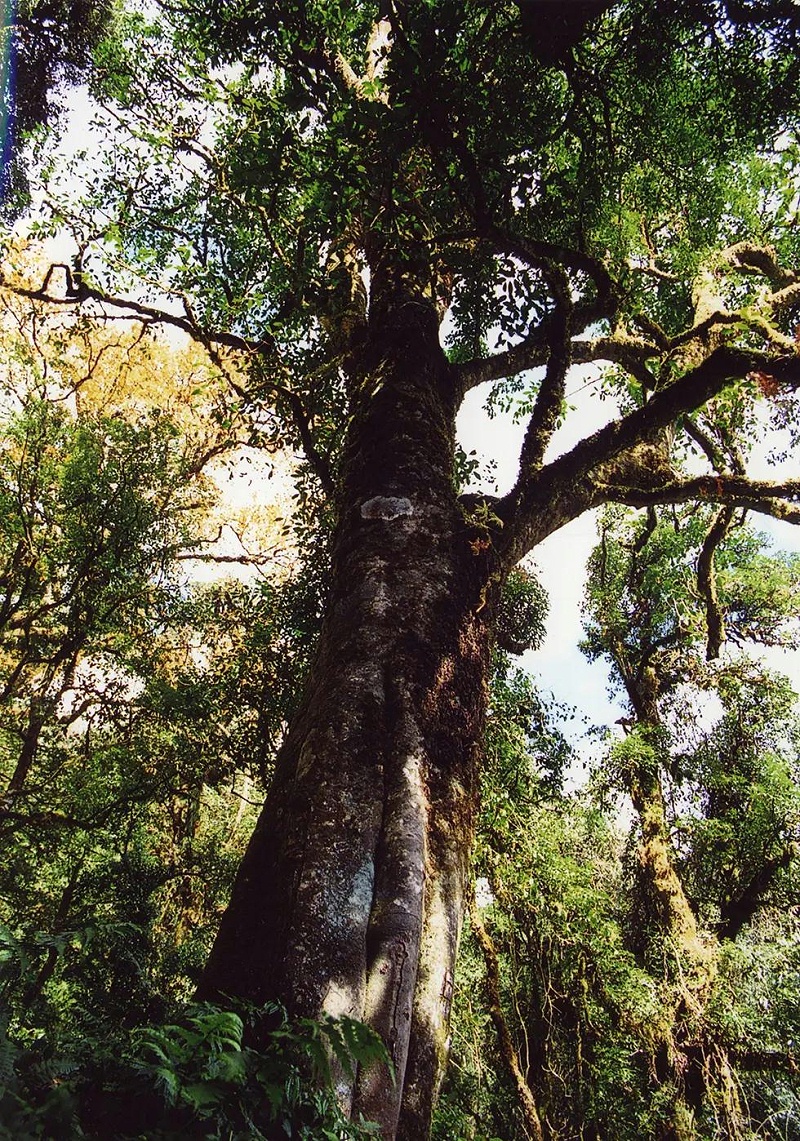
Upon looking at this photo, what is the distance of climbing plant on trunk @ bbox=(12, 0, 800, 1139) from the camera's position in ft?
7.90

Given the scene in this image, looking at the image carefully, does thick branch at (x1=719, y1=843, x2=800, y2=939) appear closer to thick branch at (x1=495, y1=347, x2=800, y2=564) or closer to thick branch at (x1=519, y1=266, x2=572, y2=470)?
thick branch at (x1=495, y1=347, x2=800, y2=564)

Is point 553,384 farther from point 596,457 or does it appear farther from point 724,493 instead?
point 724,493

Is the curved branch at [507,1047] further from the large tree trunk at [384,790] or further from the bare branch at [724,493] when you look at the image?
the large tree trunk at [384,790]

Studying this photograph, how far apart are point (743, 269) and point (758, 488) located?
10.1 ft

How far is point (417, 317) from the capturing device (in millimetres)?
4762

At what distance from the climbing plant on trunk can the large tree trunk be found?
0.04 feet

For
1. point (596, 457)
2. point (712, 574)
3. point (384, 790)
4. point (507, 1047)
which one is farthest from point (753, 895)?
point (384, 790)

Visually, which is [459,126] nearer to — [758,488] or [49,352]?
[758,488]

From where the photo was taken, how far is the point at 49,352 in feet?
32.2

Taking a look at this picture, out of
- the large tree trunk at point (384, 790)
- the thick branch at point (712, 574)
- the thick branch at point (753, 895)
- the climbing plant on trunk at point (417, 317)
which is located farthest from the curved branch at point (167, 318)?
the thick branch at point (753, 895)

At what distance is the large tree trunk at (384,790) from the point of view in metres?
2.15

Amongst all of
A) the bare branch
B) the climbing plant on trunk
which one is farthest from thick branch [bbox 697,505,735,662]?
the bare branch

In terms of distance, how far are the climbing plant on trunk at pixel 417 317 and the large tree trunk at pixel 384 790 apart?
1cm

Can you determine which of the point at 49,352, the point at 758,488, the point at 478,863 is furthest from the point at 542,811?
the point at 49,352
